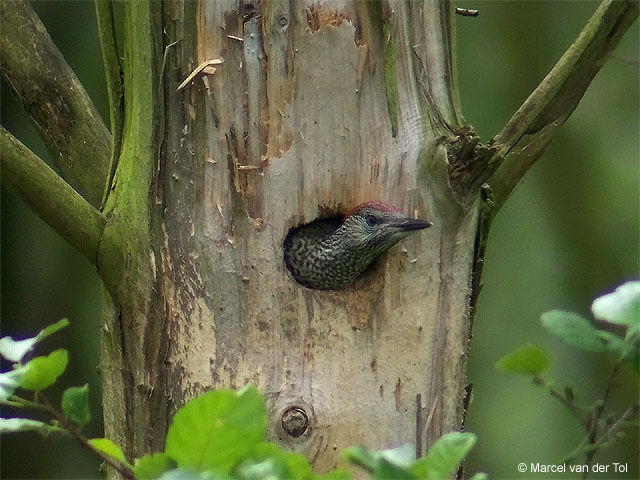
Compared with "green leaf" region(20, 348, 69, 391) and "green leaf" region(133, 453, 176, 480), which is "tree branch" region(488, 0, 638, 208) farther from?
"green leaf" region(133, 453, 176, 480)

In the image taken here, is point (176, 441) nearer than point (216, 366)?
Yes

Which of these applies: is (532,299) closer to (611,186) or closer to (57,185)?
→ (611,186)

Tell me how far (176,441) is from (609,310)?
0.58 m

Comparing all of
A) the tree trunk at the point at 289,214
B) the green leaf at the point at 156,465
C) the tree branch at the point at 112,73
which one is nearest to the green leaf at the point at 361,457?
the green leaf at the point at 156,465

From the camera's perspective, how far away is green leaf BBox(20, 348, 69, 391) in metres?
1.36

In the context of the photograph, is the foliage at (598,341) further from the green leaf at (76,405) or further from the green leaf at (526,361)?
the green leaf at (76,405)

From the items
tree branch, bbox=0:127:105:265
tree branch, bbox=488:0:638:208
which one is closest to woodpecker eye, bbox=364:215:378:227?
tree branch, bbox=488:0:638:208

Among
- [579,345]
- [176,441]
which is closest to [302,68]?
[579,345]

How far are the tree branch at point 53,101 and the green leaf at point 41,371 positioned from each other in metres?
1.56

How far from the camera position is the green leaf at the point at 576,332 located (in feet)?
4.30

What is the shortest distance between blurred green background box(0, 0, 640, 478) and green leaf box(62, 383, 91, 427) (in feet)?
15.9

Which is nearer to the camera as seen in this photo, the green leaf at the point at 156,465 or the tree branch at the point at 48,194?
the green leaf at the point at 156,465

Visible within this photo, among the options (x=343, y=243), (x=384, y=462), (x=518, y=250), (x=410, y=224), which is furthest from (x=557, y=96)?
(x=518, y=250)

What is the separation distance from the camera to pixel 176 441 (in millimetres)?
1077
